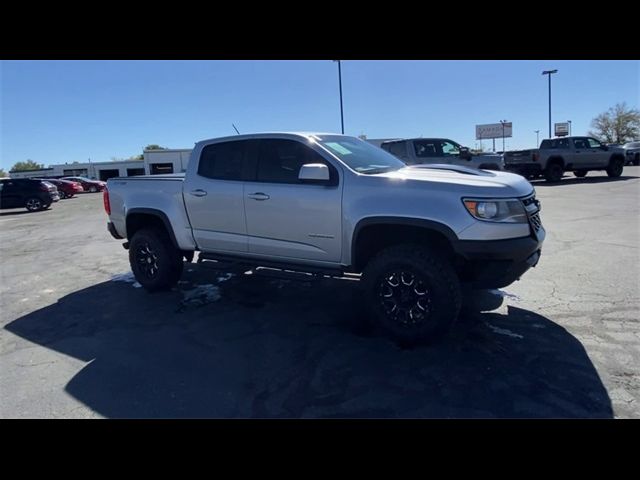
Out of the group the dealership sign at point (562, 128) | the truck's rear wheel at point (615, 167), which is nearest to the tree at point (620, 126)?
the dealership sign at point (562, 128)

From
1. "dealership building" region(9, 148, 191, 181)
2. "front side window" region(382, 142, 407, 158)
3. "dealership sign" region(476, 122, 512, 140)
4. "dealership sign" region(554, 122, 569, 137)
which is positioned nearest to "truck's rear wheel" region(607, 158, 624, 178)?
"front side window" region(382, 142, 407, 158)

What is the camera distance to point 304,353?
3.72 m

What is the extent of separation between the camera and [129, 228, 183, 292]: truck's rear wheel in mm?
5453

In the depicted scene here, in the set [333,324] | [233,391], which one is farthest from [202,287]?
[233,391]

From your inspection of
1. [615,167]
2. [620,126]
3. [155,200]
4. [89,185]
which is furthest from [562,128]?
[155,200]

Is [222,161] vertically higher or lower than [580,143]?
lower

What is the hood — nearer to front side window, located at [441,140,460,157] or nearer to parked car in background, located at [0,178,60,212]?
front side window, located at [441,140,460,157]

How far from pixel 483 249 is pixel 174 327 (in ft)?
10.6

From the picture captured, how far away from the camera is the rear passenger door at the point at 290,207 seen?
4.14m

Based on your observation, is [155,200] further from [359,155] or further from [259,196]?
[359,155]

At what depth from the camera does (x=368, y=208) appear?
3.86m

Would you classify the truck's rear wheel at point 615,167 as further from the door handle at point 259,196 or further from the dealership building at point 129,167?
the dealership building at point 129,167

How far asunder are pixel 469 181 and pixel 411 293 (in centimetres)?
113
